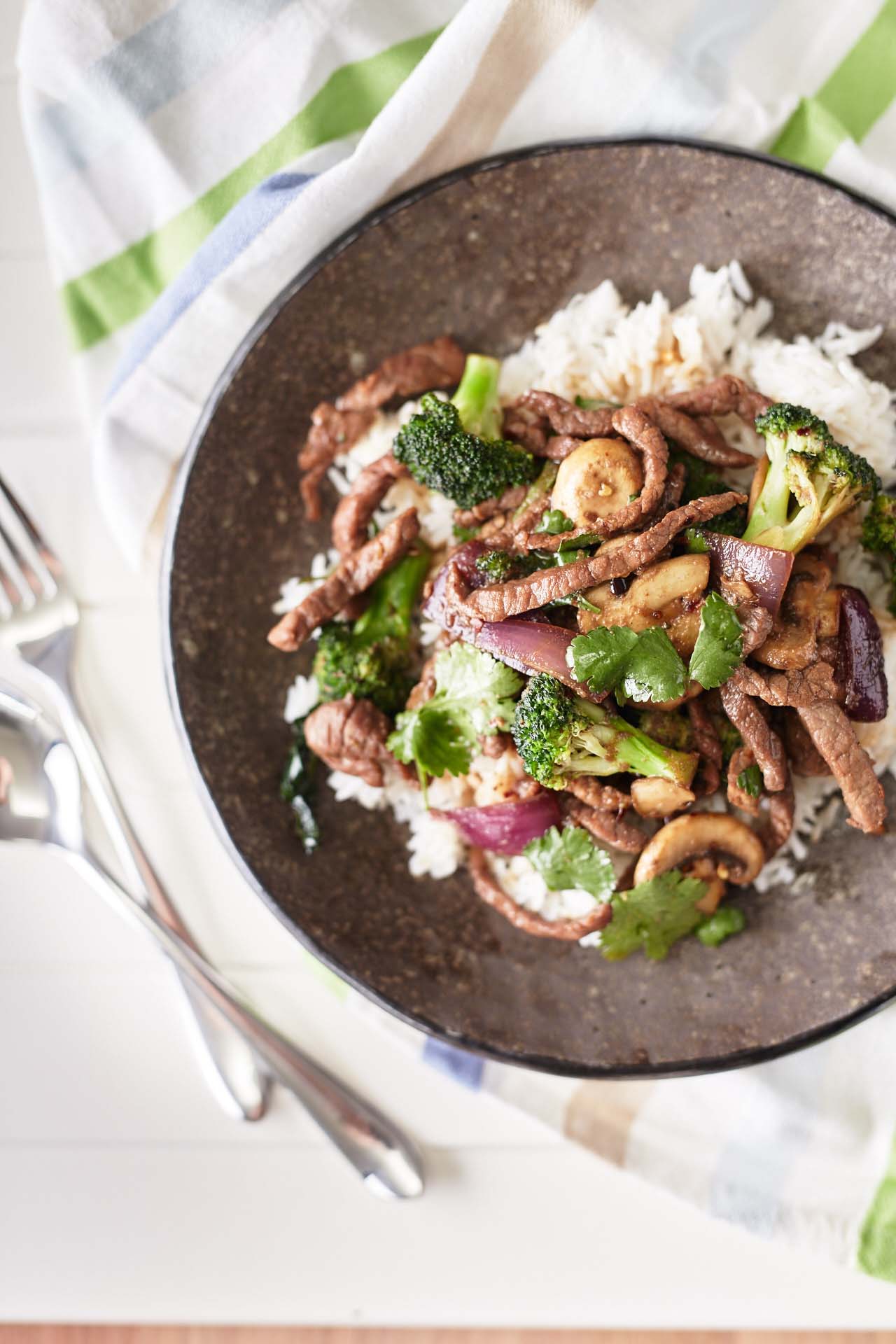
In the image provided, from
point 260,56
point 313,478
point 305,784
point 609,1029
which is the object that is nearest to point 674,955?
point 609,1029

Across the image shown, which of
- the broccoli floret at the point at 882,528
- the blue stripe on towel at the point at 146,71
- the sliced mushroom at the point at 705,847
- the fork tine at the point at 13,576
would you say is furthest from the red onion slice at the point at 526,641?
the blue stripe on towel at the point at 146,71

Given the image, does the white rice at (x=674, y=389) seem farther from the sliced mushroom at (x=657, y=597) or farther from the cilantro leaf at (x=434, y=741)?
the sliced mushroom at (x=657, y=597)

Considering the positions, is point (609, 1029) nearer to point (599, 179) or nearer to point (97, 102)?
point (599, 179)

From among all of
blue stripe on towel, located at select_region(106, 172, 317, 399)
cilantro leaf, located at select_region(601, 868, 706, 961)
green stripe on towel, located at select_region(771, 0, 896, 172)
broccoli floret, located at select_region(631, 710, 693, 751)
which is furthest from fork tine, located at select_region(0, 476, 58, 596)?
green stripe on towel, located at select_region(771, 0, 896, 172)

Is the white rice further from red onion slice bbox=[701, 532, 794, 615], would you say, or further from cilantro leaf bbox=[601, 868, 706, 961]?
red onion slice bbox=[701, 532, 794, 615]

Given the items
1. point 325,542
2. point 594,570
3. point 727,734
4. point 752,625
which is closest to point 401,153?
point 325,542

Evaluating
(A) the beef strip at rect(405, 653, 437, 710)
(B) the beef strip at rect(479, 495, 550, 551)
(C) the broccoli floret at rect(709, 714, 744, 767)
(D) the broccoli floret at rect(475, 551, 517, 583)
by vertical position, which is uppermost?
(B) the beef strip at rect(479, 495, 550, 551)
